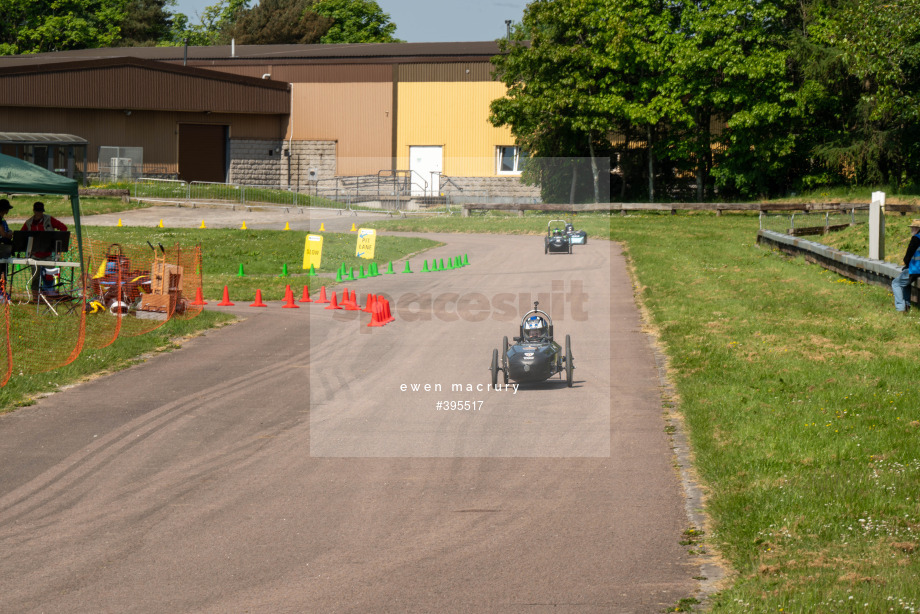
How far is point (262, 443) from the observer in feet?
34.6

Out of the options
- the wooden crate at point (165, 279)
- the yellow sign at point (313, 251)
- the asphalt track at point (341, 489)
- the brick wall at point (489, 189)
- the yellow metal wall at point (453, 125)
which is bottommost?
the asphalt track at point (341, 489)

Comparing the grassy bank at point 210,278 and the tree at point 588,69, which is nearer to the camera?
the grassy bank at point 210,278

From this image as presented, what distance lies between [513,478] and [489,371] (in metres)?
4.73

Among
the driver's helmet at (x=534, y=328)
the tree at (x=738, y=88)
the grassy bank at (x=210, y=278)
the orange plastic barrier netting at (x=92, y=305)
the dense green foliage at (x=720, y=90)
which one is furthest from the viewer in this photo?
the tree at (x=738, y=88)

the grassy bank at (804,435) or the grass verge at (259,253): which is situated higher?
the grass verge at (259,253)

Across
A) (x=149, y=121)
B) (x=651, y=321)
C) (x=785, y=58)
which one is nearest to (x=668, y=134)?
(x=785, y=58)

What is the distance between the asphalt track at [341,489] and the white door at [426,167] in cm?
4713

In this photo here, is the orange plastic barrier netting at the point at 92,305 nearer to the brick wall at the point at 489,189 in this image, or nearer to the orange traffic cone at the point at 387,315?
the orange traffic cone at the point at 387,315

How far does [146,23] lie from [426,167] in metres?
53.1

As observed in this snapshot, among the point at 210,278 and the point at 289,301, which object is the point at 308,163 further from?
the point at 289,301

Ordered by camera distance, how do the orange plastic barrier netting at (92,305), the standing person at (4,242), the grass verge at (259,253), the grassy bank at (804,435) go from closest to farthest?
the grassy bank at (804,435) < the orange plastic barrier netting at (92,305) < the standing person at (4,242) < the grass verge at (259,253)

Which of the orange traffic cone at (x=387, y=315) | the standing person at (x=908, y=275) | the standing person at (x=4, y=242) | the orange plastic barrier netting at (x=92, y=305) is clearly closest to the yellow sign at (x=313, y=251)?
the orange plastic barrier netting at (x=92, y=305)

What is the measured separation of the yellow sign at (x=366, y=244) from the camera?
30.2m

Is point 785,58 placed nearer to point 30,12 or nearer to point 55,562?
point 55,562
